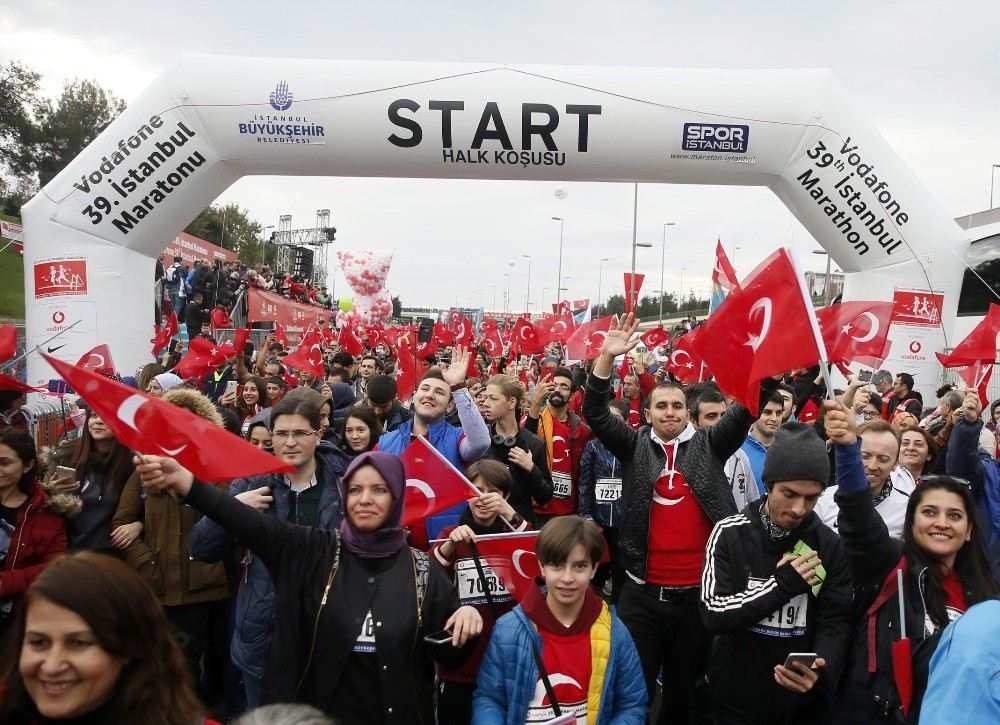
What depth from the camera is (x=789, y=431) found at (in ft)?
9.80

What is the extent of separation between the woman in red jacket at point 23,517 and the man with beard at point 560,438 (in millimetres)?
3333

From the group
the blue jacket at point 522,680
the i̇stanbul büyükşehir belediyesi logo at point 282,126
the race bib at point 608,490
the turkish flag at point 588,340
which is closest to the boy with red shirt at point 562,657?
the blue jacket at point 522,680

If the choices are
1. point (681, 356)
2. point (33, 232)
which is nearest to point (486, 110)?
point (681, 356)

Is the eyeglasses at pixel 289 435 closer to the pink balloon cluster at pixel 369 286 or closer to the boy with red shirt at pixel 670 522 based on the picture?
the boy with red shirt at pixel 670 522

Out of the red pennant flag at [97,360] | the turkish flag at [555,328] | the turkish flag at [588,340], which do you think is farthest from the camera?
the turkish flag at [555,328]

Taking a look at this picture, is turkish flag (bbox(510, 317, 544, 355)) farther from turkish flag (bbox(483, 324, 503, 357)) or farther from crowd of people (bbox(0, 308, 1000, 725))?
crowd of people (bbox(0, 308, 1000, 725))

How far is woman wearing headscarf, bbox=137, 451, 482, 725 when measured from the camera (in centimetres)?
256

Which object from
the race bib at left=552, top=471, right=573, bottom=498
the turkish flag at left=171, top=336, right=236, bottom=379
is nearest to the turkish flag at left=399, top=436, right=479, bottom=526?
the race bib at left=552, top=471, right=573, bottom=498

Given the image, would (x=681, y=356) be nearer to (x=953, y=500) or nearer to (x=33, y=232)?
(x=953, y=500)

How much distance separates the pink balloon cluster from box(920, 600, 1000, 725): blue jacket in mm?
26435

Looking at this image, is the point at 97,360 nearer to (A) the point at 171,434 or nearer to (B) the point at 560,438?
(B) the point at 560,438

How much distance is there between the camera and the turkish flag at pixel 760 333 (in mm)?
3322

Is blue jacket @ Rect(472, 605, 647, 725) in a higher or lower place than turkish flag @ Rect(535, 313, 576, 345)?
lower

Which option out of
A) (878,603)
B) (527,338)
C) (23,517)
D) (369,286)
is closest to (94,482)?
(23,517)
